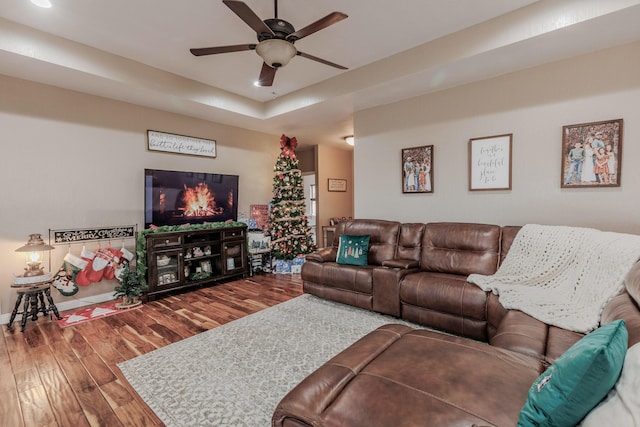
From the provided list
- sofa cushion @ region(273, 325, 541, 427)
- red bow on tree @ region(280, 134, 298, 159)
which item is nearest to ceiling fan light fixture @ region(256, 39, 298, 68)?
sofa cushion @ region(273, 325, 541, 427)

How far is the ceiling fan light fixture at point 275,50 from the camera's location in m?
2.41

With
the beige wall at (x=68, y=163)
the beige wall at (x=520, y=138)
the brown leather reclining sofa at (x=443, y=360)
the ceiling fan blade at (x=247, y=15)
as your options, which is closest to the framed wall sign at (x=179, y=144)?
the beige wall at (x=68, y=163)

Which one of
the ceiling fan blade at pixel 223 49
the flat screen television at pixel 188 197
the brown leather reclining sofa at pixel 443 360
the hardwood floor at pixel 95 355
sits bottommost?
the hardwood floor at pixel 95 355

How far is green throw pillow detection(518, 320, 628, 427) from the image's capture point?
808 millimetres

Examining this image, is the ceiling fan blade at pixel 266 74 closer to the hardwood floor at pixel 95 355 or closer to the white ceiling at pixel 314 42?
the white ceiling at pixel 314 42

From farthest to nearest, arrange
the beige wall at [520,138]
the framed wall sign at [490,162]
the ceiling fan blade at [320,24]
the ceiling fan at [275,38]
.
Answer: the framed wall sign at [490,162], the beige wall at [520,138], the ceiling fan at [275,38], the ceiling fan blade at [320,24]

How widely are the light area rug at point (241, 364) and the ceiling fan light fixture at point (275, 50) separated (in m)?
2.49

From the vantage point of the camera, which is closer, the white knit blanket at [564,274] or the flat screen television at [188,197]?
the white knit blanket at [564,274]

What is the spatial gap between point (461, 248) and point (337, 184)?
4.49 m

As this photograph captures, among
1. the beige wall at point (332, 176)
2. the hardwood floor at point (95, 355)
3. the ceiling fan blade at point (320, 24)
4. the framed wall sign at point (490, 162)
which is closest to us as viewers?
the hardwood floor at point (95, 355)

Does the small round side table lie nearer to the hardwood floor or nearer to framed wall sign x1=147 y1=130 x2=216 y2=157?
the hardwood floor

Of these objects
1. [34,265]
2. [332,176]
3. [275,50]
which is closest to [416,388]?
[275,50]

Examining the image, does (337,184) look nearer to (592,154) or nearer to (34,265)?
(592,154)

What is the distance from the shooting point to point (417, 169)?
407 cm
